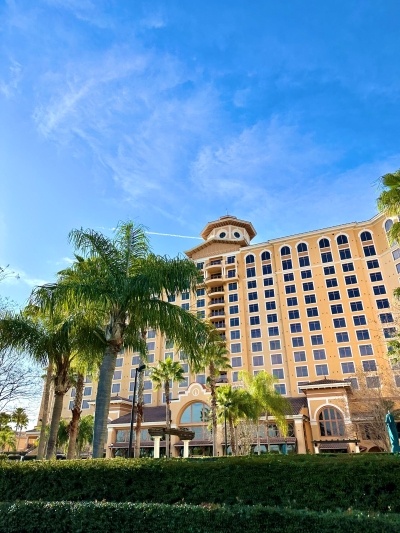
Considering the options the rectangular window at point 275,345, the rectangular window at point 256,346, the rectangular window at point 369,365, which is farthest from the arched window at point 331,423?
the rectangular window at point 256,346

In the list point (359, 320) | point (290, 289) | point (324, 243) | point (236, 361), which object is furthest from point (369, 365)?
point (324, 243)

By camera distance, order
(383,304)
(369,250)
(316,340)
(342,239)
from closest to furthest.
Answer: (383,304)
(316,340)
(369,250)
(342,239)

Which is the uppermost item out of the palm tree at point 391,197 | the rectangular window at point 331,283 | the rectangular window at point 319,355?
the rectangular window at point 331,283

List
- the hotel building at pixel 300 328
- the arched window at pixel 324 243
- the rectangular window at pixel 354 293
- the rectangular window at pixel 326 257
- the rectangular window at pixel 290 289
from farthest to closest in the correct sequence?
the arched window at pixel 324 243 → the rectangular window at pixel 290 289 → the rectangular window at pixel 326 257 → the rectangular window at pixel 354 293 → the hotel building at pixel 300 328

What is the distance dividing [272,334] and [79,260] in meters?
52.2

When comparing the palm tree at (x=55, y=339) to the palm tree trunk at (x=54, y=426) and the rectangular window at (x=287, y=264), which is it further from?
the rectangular window at (x=287, y=264)

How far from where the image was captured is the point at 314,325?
62625 mm

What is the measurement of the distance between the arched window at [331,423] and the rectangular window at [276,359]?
13.9 meters

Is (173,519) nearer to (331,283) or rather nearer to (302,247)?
(331,283)

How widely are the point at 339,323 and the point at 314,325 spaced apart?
392 cm

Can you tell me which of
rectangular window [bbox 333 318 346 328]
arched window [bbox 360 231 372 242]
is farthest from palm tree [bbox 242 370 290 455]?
arched window [bbox 360 231 372 242]

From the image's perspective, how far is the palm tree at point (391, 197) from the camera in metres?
17.2

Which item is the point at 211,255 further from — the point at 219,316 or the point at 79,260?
the point at 79,260

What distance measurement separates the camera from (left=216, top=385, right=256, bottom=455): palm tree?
127 ft
